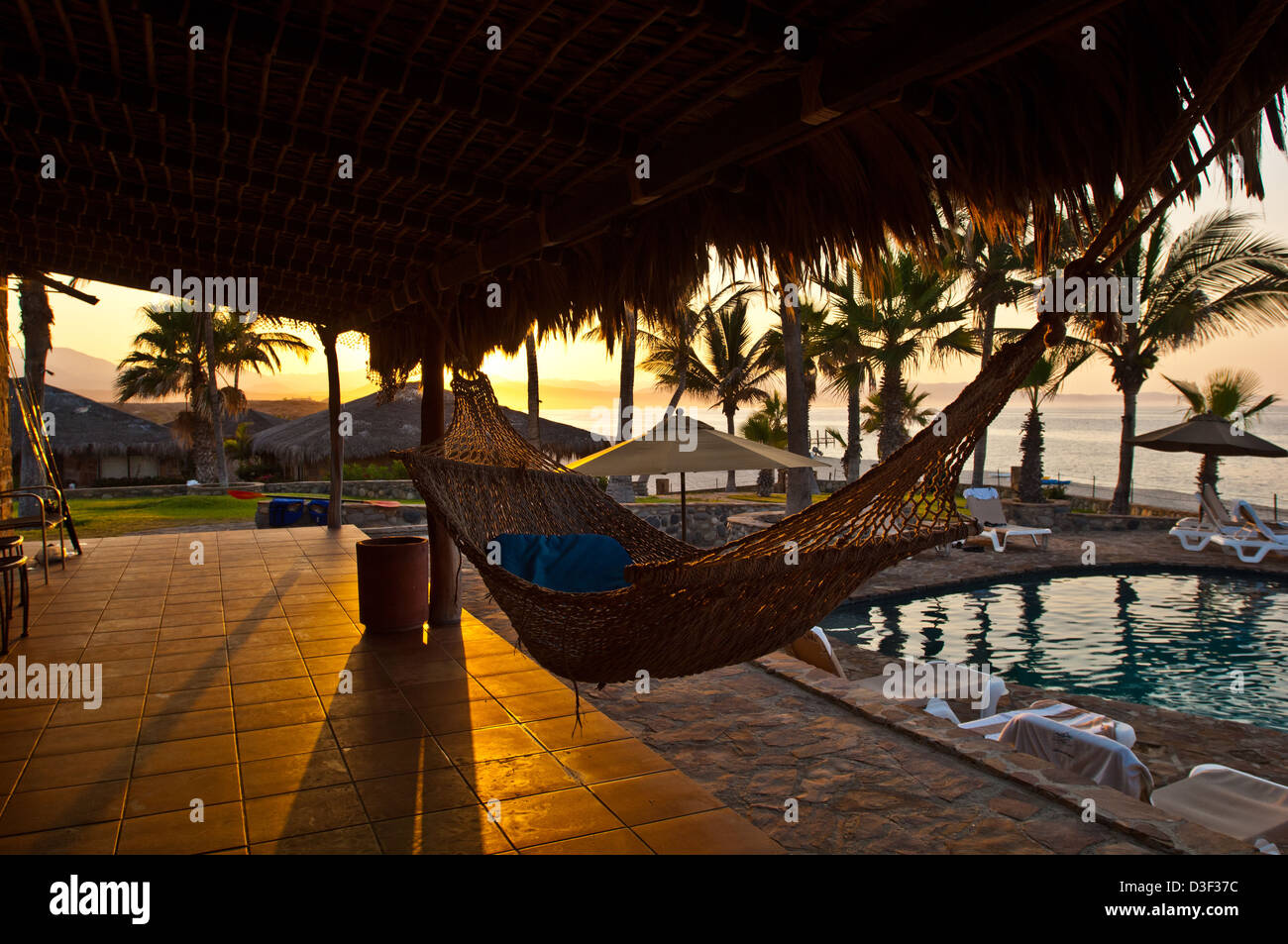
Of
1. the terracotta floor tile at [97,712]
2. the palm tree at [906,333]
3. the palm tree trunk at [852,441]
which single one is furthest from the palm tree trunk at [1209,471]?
the terracotta floor tile at [97,712]

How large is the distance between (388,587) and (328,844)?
79.3 inches

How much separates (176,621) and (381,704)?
1817mm

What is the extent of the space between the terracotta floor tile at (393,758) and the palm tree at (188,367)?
1559 centimetres

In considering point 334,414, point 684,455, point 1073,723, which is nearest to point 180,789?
point 1073,723

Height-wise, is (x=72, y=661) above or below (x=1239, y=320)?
below

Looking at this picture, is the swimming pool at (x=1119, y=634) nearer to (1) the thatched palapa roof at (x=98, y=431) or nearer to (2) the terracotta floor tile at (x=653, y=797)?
(2) the terracotta floor tile at (x=653, y=797)

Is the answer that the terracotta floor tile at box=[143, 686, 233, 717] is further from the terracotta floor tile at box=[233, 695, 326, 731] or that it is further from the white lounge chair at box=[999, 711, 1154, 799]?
the white lounge chair at box=[999, 711, 1154, 799]

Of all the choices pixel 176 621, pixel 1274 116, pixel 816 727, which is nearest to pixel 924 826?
pixel 816 727

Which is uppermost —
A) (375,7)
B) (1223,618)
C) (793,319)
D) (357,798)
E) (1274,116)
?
(793,319)

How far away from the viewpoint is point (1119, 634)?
639 centimetres

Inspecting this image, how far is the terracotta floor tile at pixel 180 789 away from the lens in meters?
2.04

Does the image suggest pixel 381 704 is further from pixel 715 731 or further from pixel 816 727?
pixel 816 727
